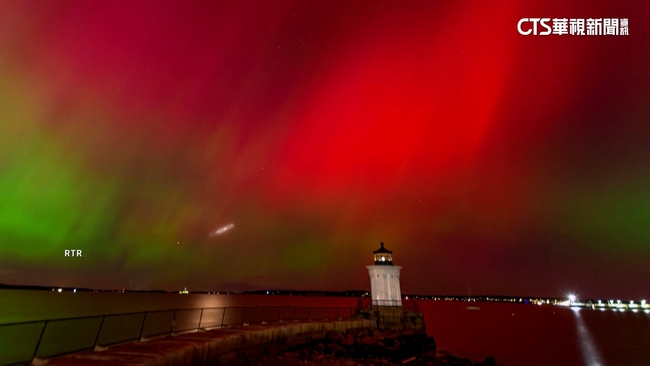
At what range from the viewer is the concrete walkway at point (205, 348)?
1072 centimetres

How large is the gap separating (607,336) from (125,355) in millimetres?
93320

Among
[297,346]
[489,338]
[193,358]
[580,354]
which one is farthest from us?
[489,338]

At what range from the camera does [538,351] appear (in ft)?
177

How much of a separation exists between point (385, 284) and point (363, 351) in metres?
11.1

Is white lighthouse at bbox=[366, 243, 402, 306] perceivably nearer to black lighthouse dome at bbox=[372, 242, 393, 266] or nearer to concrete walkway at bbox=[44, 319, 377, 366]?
black lighthouse dome at bbox=[372, 242, 393, 266]

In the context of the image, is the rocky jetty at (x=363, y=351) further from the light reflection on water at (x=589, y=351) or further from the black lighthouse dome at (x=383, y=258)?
the light reflection on water at (x=589, y=351)

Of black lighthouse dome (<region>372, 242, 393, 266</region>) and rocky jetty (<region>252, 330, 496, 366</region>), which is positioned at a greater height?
black lighthouse dome (<region>372, 242, 393, 266</region>)

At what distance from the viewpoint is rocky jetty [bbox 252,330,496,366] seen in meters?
19.8

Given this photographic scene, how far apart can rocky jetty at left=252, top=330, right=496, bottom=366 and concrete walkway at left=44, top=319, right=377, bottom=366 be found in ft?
1.98

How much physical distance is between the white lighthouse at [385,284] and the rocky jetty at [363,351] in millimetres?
2901

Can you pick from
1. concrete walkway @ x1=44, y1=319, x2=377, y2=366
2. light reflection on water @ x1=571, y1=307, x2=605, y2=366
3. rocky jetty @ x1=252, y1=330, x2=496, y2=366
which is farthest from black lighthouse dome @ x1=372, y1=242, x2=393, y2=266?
light reflection on water @ x1=571, y1=307, x2=605, y2=366

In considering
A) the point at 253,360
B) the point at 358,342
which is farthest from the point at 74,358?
the point at 358,342

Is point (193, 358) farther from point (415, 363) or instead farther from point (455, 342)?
point (455, 342)

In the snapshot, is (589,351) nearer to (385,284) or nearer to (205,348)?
(385,284)
